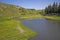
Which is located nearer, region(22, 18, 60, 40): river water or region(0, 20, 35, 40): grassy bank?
region(0, 20, 35, 40): grassy bank

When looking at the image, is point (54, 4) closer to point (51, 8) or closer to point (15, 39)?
point (51, 8)

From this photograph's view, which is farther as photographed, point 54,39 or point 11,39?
point 54,39

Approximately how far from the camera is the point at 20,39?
97.9 feet

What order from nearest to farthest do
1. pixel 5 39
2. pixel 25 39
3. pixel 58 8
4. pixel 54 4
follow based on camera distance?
1. pixel 5 39
2. pixel 25 39
3. pixel 58 8
4. pixel 54 4

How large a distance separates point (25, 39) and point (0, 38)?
561 cm

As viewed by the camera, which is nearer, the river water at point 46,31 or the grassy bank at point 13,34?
the grassy bank at point 13,34

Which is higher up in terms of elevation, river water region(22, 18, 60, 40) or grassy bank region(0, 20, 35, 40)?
grassy bank region(0, 20, 35, 40)

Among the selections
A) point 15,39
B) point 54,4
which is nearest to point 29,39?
point 15,39

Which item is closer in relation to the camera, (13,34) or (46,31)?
(13,34)

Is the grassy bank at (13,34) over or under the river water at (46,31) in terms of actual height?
over

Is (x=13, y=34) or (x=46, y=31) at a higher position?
(x=13, y=34)

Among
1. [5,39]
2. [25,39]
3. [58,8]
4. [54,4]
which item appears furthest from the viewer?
[54,4]

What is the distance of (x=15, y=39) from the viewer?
95.7 feet

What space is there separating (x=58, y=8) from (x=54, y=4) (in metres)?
21.8
